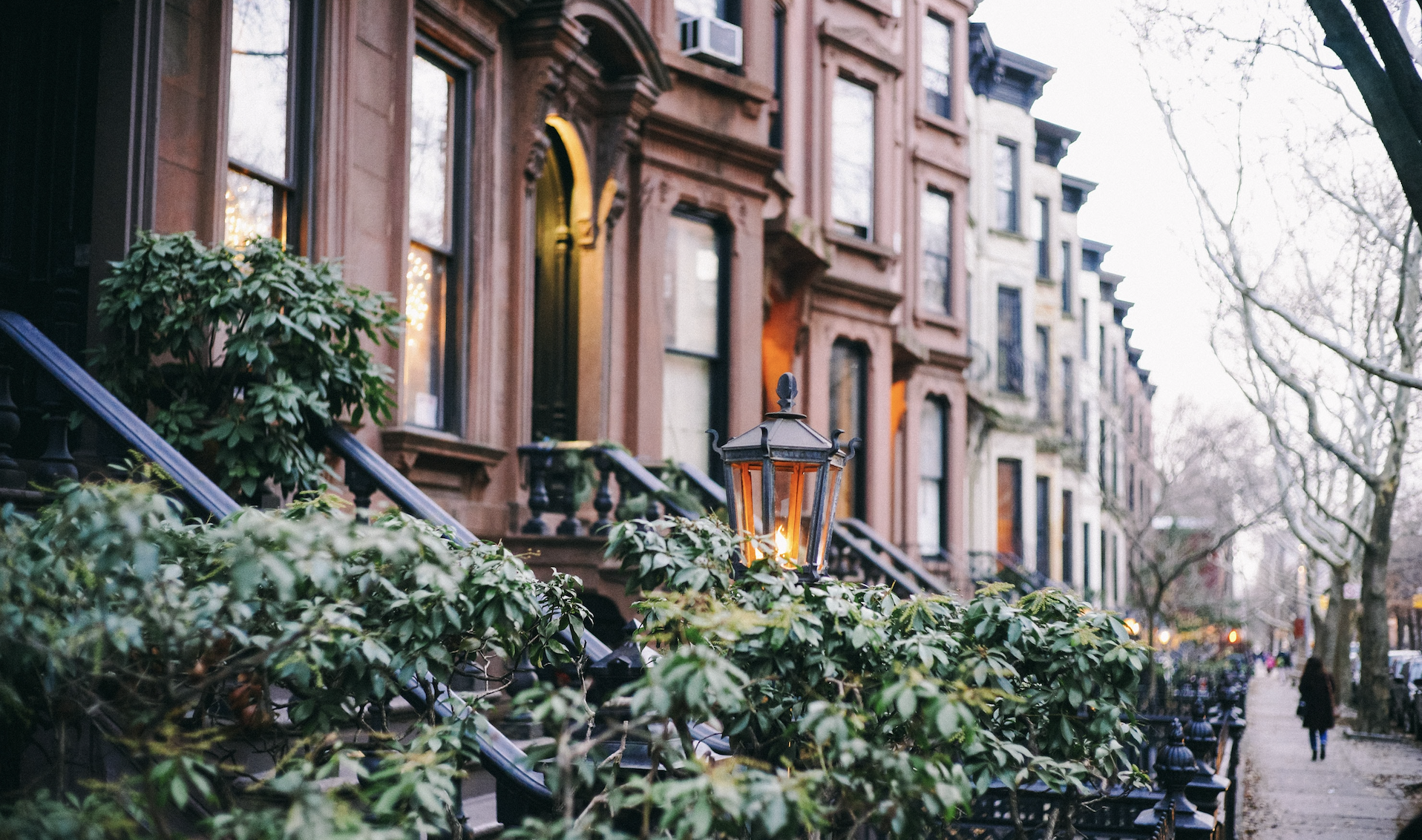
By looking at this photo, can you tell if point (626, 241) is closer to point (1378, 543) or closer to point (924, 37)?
point (924, 37)

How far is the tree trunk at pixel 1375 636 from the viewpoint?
27.1 m

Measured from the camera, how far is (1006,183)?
31750 millimetres

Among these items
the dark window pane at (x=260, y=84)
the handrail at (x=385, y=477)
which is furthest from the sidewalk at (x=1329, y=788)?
the dark window pane at (x=260, y=84)

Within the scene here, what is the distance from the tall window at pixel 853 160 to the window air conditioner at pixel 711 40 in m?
4.73

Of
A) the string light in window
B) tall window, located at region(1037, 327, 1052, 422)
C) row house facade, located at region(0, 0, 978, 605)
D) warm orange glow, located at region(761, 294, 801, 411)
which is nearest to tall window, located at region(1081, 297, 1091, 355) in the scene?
tall window, located at region(1037, 327, 1052, 422)

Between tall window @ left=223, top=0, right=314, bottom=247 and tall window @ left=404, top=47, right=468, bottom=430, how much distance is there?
135 cm

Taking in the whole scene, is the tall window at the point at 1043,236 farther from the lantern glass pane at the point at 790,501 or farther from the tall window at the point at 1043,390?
the lantern glass pane at the point at 790,501

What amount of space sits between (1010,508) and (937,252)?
9.12 meters

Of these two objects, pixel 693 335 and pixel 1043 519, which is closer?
pixel 693 335

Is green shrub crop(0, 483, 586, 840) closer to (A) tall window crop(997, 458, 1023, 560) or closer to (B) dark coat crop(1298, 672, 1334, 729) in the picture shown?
(B) dark coat crop(1298, 672, 1334, 729)

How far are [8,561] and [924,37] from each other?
22.7 m

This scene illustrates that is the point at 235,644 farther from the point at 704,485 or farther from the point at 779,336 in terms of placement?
the point at 779,336

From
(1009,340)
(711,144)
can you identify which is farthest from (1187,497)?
(711,144)

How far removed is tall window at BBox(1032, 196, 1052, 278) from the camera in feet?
117
